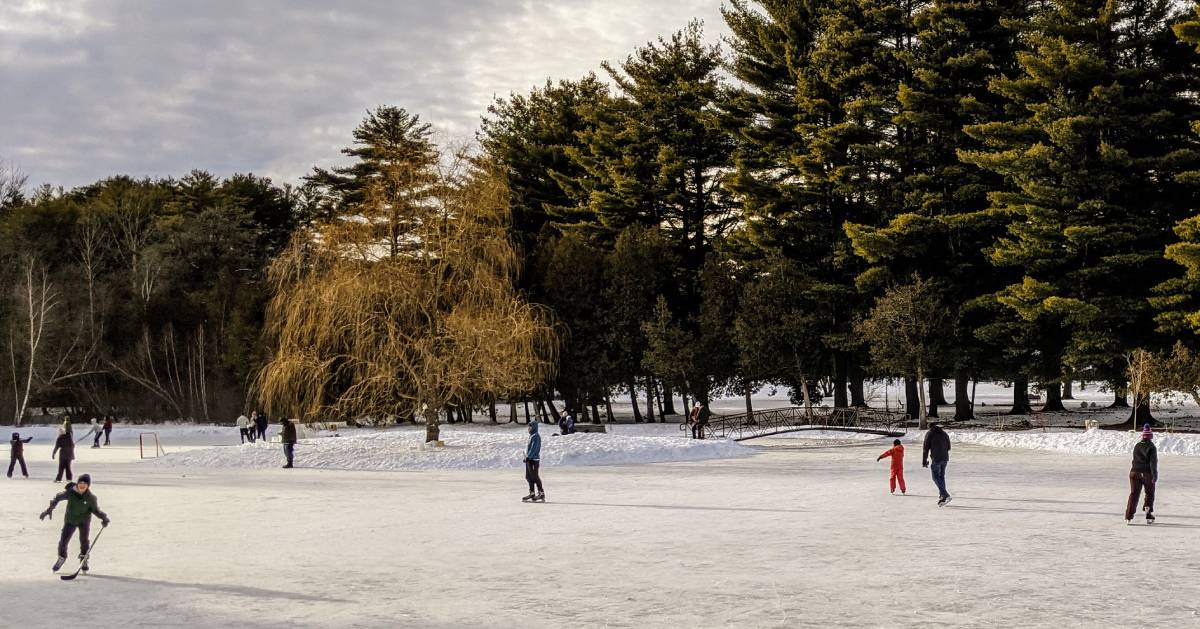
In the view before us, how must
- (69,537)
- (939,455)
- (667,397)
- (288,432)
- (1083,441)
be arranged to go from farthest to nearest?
(667,397), (1083,441), (288,432), (939,455), (69,537)

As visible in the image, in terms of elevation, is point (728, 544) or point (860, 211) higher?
point (860, 211)

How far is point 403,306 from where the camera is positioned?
30.5 meters

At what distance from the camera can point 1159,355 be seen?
36.8 metres

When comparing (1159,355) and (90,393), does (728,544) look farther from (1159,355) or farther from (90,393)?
(90,393)

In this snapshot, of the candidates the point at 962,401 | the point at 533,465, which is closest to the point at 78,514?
the point at 533,465

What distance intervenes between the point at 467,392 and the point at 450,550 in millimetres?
A: 16847

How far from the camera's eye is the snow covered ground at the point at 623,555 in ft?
32.4

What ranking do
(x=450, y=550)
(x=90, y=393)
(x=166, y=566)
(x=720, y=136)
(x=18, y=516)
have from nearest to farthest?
(x=166, y=566) → (x=450, y=550) → (x=18, y=516) → (x=720, y=136) → (x=90, y=393)

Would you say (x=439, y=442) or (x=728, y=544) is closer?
(x=728, y=544)

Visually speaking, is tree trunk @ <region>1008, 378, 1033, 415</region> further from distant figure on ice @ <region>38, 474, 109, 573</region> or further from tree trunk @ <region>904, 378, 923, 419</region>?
distant figure on ice @ <region>38, 474, 109, 573</region>

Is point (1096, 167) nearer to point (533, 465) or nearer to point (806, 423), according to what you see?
point (806, 423)

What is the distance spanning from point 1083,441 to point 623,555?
80.7ft

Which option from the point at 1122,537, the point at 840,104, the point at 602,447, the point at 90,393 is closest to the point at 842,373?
the point at 840,104

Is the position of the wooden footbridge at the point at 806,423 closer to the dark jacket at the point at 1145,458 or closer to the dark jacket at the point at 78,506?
the dark jacket at the point at 1145,458
